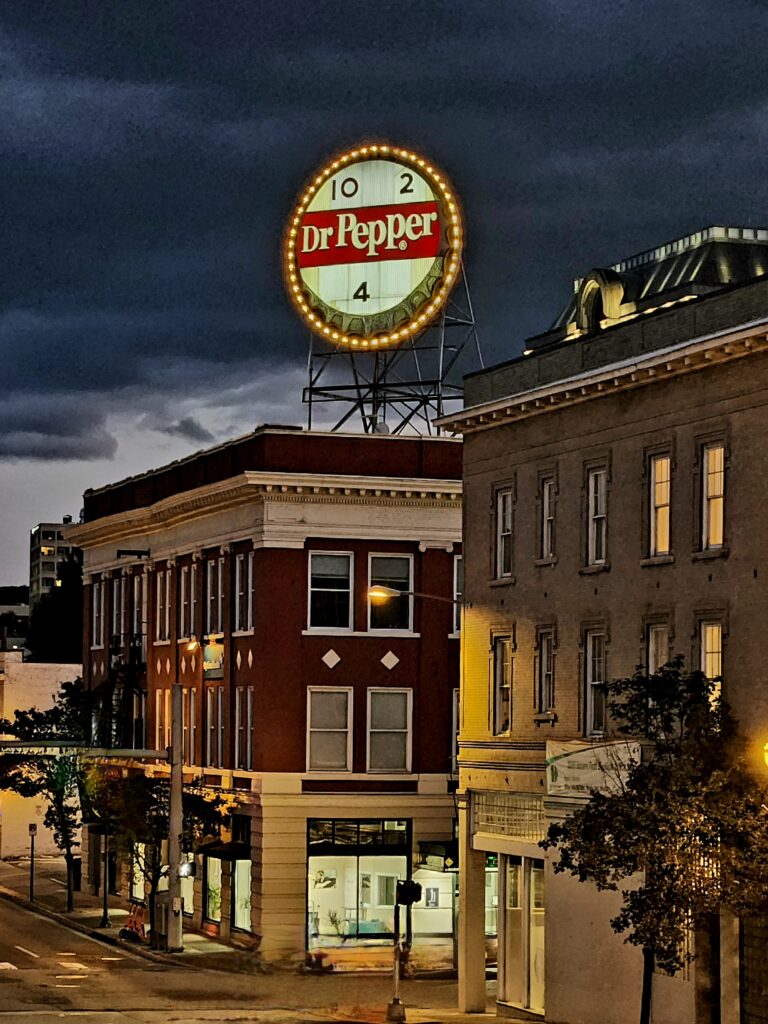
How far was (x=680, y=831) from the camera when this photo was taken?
125 ft

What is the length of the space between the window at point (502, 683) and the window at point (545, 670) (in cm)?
151

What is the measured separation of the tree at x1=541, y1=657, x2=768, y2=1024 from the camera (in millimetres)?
37969

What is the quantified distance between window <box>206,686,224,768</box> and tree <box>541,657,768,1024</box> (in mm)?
32166

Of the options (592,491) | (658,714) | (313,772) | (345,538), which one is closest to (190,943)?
(313,772)

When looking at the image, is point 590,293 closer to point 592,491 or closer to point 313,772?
point 592,491

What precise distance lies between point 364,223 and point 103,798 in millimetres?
21546

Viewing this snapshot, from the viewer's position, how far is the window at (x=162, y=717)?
78.2 meters

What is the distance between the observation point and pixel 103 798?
241 feet

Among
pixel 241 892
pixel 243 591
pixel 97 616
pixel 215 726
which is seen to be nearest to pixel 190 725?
pixel 215 726

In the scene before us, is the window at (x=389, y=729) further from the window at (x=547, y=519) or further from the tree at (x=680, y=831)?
the tree at (x=680, y=831)

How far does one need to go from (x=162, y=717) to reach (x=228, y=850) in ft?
39.0

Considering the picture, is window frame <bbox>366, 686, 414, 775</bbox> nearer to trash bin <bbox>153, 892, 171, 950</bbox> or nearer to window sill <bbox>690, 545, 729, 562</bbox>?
trash bin <bbox>153, 892, 171, 950</bbox>

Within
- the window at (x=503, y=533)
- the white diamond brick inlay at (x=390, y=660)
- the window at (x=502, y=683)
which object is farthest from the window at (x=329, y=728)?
the window at (x=503, y=533)

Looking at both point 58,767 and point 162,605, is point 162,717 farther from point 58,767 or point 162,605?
point 58,767
